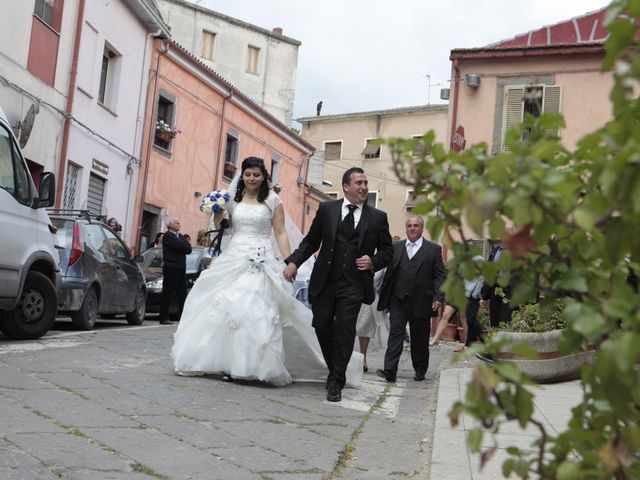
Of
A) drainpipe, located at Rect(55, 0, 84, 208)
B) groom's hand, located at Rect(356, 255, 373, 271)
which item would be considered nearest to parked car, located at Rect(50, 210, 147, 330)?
groom's hand, located at Rect(356, 255, 373, 271)

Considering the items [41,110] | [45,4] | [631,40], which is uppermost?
[45,4]

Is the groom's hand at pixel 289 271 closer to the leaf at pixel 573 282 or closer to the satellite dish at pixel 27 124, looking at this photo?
the leaf at pixel 573 282

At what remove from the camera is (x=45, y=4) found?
17.8 meters

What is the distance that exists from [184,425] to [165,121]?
20467mm

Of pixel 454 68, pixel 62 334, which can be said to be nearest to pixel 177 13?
pixel 454 68

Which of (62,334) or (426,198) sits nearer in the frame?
(426,198)

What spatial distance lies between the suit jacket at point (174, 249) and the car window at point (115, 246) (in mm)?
1693

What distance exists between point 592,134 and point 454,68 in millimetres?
20468

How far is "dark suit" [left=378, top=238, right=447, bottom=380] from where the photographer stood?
921 centimetres

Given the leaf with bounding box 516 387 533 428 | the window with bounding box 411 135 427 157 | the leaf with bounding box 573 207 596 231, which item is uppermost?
the window with bounding box 411 135 427 157

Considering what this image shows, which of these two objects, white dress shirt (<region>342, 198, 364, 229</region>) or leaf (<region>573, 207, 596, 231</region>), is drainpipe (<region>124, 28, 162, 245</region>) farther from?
leaf (<region>573, 207, 596, 231</region>)

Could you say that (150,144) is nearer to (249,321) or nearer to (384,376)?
(384,376)

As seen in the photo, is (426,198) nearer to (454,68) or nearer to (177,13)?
(454,68)

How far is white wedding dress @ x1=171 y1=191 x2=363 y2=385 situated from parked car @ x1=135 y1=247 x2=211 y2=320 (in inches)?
295
